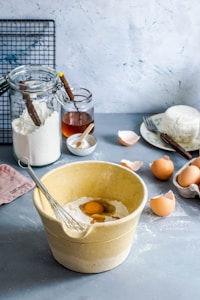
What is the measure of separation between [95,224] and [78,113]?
18.2 inches

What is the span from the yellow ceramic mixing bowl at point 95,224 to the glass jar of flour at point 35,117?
160 mm

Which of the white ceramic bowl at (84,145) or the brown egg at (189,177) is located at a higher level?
the brown egg at (189,177)

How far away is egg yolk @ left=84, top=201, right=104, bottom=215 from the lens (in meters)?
0.98

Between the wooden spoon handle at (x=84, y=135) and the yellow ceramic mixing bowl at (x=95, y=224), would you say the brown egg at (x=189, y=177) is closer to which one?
the yellow ceramic mixing bowl at (x=95, y=224)

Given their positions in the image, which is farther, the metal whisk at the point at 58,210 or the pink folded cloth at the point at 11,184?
the pink folded cloth at the point at 11,184

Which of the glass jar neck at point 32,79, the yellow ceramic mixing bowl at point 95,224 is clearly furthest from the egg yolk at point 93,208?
the glass jar neck at point 32,79

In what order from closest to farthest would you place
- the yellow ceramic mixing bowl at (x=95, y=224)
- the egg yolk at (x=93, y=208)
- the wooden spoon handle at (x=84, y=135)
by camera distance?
the yellow ceramic mixing bowl at (x=95, y=224) → the egg yolk at (x=93, y=208) → the wooden spoon handle at (x=84, y=135)

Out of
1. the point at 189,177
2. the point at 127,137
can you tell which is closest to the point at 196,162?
the point at 189,177

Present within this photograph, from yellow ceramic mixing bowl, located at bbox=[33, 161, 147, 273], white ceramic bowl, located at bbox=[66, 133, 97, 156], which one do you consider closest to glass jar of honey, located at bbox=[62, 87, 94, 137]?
white ceramic bowl, located at bbox=[66, 133, 97, 156]

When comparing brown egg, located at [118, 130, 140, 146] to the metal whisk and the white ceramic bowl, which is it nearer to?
the white ceramic bowl

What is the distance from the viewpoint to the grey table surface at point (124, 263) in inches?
34.1

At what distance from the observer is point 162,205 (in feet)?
3.31

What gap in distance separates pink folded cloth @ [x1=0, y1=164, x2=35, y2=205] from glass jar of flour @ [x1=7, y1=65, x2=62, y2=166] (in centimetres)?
4

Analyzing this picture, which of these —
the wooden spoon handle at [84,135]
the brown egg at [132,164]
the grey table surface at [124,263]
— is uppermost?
the wooden spoon handle at [84,135]
